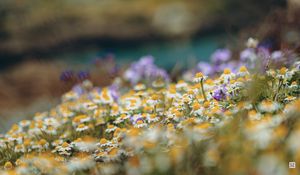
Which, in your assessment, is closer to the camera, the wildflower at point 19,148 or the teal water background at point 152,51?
the wildflower at point 19,148

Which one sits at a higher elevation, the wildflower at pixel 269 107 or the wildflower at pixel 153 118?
the wildflower at pixel 153 118

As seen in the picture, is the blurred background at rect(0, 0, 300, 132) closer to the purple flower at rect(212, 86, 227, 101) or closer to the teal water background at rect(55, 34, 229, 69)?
the teal water background at rect(55, 34, 229, 69)

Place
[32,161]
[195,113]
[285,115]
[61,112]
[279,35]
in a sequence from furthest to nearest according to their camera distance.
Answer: [279,35], [61,112], [195,113], [32,161], [285,115]

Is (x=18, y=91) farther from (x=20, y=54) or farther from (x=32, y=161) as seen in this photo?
(x=32, y=161)

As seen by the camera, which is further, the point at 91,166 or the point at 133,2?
the point at 133,2

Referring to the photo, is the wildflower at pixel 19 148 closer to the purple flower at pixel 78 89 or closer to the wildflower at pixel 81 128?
the wildflower at pixel 81 128

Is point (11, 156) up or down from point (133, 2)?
down

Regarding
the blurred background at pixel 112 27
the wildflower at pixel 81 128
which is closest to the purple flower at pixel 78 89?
the wildflower at pixel 81 128

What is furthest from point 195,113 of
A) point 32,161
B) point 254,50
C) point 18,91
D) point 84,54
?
point 84,54

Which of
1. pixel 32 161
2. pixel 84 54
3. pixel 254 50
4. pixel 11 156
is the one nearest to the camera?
pixel 32 161

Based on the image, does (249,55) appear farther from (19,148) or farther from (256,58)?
(19,148)
